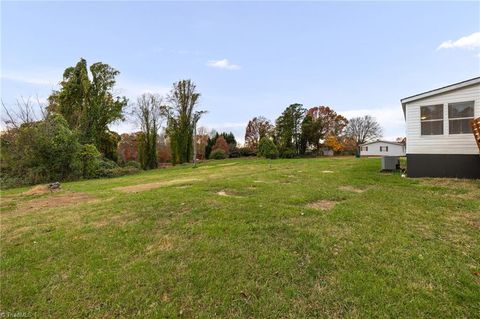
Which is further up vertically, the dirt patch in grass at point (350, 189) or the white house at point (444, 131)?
the white house at point (444, 131)

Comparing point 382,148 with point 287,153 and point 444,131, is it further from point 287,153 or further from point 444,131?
point 444,131

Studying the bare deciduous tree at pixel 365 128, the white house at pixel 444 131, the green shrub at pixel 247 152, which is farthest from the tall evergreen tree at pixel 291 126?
the bare deciduous tree at pixel 365 128

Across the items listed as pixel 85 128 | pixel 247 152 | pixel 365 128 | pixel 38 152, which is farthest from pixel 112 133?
pixel 365 128

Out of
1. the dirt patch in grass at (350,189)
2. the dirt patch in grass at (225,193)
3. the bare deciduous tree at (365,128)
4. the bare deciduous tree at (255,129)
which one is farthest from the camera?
the bare deciduous tree at (365,128)

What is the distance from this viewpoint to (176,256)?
2986 millimetres

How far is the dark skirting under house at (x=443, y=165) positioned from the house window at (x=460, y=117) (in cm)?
92

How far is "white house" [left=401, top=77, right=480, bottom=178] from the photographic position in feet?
25.5

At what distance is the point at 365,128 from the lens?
50.7 meters

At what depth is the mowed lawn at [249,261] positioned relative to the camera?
6.94 feet

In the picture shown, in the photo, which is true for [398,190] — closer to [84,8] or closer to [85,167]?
[84,8]

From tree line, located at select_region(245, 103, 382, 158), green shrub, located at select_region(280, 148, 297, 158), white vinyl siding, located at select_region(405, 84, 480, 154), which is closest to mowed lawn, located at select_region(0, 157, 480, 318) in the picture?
white vinyl siding, located at select_region(405, 84, 480, 154)

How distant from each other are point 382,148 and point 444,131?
106 feet

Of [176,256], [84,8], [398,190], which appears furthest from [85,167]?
[398,190]

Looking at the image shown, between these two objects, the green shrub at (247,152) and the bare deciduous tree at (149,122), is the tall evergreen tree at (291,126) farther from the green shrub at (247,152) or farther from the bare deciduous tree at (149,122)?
the bare deciduous tree at (149,122)
